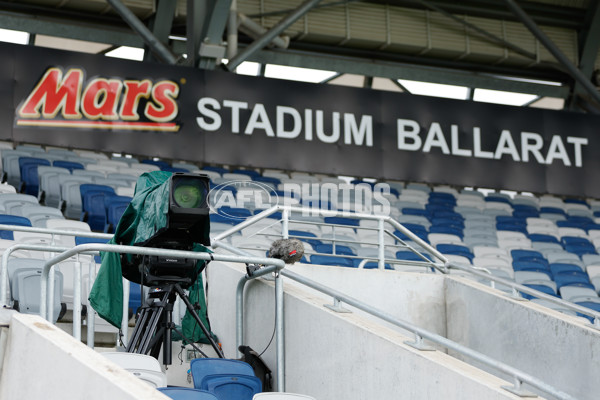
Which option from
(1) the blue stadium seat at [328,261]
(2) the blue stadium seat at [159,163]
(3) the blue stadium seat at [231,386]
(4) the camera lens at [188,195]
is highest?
(2) the blue stadium seat at [159,163]

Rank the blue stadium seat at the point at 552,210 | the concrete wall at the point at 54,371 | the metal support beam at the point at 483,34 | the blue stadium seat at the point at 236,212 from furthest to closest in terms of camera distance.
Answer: the metal support beam at the point at 483,34 → the blue stadium seat at the point at 552,210 → the blue stadium seat at the point at 236,212 → the concrete wall at the point at 54,371

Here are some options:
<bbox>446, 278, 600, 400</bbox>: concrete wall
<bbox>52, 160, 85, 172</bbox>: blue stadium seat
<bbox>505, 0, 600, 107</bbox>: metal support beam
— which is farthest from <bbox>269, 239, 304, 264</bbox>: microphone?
<bbox>505, 0, 600, 107</bbox>: metal support beam

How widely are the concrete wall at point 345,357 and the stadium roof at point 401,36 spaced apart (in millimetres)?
10529

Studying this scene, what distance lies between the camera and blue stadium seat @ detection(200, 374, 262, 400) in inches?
236

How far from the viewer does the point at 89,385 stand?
13.8 ft

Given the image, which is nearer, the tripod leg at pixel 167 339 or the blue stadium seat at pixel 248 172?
the tripod leg at pixel 167 339

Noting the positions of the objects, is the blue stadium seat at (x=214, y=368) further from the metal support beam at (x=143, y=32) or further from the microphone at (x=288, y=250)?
the metal support beam at (x=143, y=32)

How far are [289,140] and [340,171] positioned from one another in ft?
3.51

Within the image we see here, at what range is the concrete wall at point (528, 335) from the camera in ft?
24.3

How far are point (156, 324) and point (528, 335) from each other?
3.57 metres

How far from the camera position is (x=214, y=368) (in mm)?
6113

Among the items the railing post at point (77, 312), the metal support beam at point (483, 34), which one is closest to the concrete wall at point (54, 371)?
the railing post at point (77, 312)

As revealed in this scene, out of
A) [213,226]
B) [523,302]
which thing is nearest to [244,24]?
[213,226]

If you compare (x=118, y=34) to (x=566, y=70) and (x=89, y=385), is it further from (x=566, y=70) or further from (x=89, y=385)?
(x=89, y=385)
